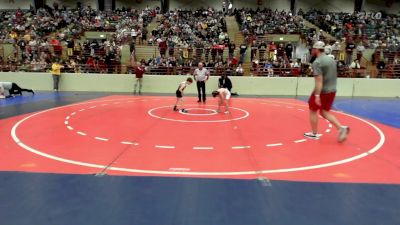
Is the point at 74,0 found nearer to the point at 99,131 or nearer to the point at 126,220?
the point at 99,131

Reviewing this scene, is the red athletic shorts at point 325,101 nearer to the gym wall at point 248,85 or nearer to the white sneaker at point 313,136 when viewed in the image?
the white sneaker at point 313,136

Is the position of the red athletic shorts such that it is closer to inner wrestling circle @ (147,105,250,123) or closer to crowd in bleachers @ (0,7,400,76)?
inner wrestling circle @ (147,105,250,123)

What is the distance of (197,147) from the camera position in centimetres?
689

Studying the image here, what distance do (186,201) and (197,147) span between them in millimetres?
2655

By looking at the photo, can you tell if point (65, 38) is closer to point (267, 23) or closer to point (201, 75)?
point (201, 75)

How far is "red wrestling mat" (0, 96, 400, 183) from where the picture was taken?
5473mm

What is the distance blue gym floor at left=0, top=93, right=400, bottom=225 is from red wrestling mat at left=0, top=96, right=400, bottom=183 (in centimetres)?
37

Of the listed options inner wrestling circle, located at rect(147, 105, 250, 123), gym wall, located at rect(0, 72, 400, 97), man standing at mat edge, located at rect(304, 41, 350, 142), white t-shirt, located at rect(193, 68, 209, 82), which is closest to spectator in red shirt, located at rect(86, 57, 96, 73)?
Answer: gym wall, located at rect(0, 72, 400, 97)

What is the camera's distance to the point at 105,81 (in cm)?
2009

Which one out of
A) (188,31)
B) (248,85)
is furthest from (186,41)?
(248,85)

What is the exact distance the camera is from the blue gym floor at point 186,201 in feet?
12.5

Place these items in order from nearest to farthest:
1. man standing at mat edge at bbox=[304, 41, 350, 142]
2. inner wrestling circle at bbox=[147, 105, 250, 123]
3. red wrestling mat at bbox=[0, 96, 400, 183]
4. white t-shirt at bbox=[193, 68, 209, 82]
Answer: red wrestling mat at bbox=[0, 96, 400, 183] < man standing at mat edge at bbox=[304, 41, 350, 142] < inner wrestling circle at bbox=[147, 105, 250, 123] < white t-shirt at bbox=[193, 68, 209, 82]

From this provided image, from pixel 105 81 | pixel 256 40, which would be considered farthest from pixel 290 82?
pixel 105 81

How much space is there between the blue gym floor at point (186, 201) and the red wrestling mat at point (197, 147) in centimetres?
37
